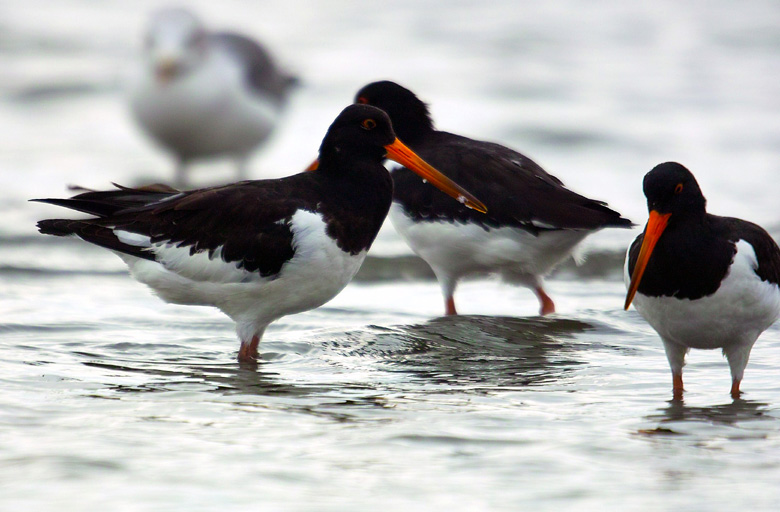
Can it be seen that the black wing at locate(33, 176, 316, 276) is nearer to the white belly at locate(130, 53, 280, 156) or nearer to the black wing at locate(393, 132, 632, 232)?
the black wing at locate(393, 132, 632, 232)

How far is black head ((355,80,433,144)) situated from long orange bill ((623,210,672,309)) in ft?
8.74

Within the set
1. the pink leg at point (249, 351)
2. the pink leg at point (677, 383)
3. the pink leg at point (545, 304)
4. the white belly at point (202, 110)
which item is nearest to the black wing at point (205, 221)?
the pink leg at point (249, 351)

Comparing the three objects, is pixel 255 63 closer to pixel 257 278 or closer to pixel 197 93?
pixel 197 93

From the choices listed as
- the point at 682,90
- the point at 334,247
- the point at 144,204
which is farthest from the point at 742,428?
the point at 682,90

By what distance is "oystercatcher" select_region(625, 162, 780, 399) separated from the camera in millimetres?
4500

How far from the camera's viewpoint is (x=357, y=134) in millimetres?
5449

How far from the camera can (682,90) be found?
15047 millimetres

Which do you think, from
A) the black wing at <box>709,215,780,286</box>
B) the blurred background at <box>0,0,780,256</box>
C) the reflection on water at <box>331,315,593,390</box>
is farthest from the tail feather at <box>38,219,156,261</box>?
the blurred background at <box>0,0,780,256</box>

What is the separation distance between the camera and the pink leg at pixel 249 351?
544 cm

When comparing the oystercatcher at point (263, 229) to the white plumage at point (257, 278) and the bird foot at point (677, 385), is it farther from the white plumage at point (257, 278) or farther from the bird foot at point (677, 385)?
the bird foot at point (677, 385)

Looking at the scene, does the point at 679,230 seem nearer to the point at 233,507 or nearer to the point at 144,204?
the point at 233,507

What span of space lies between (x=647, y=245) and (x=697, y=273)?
24cm

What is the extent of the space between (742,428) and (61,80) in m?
12.9

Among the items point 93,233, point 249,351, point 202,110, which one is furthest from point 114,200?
point 202,110
